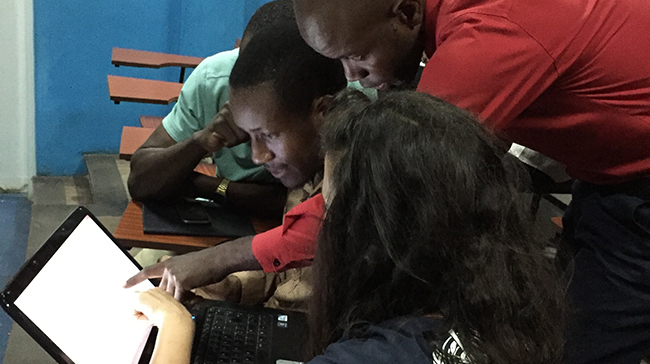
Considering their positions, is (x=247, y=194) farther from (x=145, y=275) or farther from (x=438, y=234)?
(x=438, y=234)

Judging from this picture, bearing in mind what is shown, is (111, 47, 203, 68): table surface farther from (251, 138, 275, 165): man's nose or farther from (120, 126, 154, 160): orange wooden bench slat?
(251, 138, 275, 165): man's nose

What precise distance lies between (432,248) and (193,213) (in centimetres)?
79

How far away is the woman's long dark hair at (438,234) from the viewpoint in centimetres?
58

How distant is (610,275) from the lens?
967mm

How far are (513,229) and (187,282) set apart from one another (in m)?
0.58

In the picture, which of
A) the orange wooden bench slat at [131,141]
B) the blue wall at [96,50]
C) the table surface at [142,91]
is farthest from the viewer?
the blue wall at [96,50]

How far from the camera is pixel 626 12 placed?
2.64 ft

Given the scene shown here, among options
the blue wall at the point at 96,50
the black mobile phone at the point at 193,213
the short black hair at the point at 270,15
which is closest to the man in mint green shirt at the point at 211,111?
the short black hair at the point at 270,15

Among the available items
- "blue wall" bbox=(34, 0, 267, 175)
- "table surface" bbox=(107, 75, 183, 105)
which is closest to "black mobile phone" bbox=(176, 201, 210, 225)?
"table surface" bbox=(107, 75, 183, 105)

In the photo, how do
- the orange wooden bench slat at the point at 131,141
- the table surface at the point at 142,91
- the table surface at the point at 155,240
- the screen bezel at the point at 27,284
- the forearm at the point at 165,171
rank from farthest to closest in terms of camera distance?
1. the table surface at the point at 142,91
2. the orange wooden bench slat at the point at 131,141
3. the forearm at the point at 165,171
4. the table surface at the point at 155,240
5. the screen bezel at the point at 27,284

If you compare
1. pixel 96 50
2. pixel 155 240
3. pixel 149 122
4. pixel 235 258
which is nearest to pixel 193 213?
pixel 155 240

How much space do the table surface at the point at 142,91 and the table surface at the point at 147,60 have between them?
0.25ft

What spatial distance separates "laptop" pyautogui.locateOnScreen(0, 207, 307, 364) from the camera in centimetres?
75

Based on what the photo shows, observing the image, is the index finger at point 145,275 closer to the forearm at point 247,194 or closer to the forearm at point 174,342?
the forearm at point 174,342
